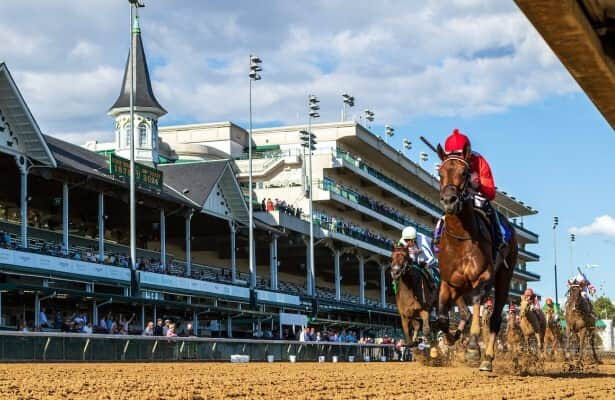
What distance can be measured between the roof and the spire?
13.5 m

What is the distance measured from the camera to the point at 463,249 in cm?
1204

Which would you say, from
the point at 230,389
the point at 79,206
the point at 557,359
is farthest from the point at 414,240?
the point at 79,206

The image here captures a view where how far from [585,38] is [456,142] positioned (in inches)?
251

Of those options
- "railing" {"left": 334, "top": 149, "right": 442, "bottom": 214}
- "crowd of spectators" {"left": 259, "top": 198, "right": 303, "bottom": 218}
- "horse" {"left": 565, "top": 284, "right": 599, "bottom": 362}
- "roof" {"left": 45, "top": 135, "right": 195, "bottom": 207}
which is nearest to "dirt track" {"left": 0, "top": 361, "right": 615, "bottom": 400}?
"horse" {"left": 565, "top": 284, "right": 599, "bottom": 362}

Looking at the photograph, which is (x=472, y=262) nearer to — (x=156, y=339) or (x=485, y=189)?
(x=485, y=189)

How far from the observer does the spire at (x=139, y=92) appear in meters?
59.1

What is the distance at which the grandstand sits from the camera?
115 feet

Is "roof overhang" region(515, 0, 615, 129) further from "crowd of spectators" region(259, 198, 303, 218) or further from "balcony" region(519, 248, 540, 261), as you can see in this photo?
"balcony" region(519, 248, 540, 261)

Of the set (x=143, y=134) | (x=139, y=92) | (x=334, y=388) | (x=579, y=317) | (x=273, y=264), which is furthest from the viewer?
(x=139, y=92)

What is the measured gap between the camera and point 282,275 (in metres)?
71.1

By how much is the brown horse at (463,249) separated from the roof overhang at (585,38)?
403 cm

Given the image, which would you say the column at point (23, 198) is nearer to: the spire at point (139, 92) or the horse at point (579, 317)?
the horse at point (579, 317)

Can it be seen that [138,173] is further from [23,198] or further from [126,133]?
[126,133]

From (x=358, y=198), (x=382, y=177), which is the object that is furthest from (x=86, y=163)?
(x=382, y=177)
